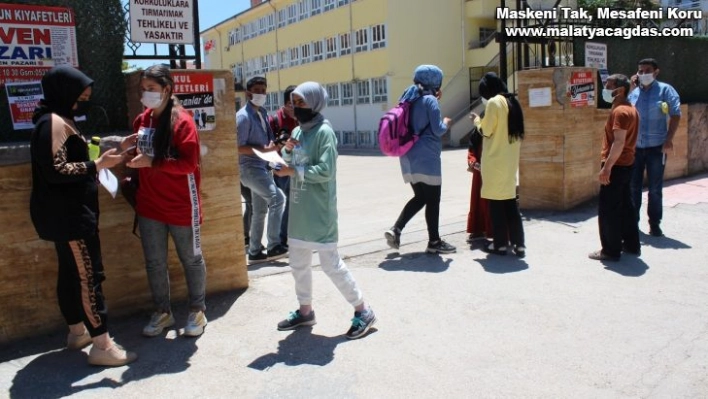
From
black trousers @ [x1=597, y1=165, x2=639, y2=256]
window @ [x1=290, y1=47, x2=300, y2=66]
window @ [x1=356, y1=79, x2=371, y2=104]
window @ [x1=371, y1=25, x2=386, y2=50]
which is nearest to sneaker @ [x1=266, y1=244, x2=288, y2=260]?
black trousers @ [x1=597, y1=165, x2=639, y2=256]

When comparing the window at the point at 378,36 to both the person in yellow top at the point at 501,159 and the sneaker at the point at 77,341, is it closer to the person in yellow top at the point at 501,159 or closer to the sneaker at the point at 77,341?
the person in yellow top at the point at 501,159

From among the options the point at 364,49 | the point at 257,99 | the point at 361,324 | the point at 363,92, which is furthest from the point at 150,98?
the point at 363,92

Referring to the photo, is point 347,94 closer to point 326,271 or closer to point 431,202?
point 431,202

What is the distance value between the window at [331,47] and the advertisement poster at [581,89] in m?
26.7

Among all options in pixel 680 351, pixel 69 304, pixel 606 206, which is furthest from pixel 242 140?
pixel 680 351

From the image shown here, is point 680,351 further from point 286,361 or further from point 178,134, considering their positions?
point 178,134

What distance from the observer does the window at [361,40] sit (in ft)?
103

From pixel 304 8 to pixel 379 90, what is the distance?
30.5 feet

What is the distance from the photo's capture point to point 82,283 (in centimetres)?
387

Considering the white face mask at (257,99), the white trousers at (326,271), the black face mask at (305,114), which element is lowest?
A: the white trousers at (326,271)

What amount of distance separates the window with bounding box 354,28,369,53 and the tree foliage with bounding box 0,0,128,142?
2733 cm

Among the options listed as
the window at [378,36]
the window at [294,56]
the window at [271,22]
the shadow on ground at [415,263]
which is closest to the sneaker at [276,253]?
the shadow on ground at [415,263]

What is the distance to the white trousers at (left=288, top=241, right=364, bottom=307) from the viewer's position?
438 cm

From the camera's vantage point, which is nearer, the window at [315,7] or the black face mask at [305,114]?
the black face mask at [305,114]
